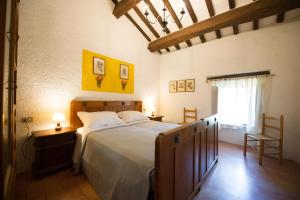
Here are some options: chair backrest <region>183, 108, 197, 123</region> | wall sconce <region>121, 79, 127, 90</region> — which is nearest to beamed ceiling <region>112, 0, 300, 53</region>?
wall sconce <region>121, 79, 127, 90</region>

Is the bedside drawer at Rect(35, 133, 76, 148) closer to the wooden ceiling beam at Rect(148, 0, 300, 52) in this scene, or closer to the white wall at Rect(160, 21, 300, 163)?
the white wall at Rect(160, 21, 300, 163)

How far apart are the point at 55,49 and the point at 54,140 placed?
1.59 meters

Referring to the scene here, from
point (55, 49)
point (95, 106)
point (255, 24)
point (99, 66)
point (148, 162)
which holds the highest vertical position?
point (255, 24)

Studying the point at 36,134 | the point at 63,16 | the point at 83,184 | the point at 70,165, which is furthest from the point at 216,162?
the point at 63,16

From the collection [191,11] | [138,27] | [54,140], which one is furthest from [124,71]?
[54,140]

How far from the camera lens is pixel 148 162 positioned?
4.00 ft

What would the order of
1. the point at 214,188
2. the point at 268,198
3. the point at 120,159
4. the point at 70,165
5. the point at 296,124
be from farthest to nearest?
the point at 296,124 < the point at 70,165 < the point at 214,188 < the point at 268,198 < the point at 120,159

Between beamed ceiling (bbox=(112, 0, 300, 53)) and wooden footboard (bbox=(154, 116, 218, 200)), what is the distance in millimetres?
2326

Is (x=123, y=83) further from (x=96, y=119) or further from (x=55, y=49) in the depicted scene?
(x=55, y=49)

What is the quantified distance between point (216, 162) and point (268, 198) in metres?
0.90

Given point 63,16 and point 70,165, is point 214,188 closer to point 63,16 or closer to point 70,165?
point 70,165

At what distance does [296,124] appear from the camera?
276cm

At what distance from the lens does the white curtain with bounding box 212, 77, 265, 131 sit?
315 centimetres

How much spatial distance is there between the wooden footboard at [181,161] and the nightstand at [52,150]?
1.90 m
